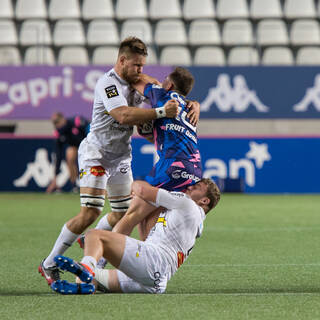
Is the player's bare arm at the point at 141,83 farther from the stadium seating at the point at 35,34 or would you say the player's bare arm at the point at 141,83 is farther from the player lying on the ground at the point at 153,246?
the stadium seating at the point at 35,34

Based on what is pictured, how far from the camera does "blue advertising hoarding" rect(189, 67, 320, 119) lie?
17.3 metres

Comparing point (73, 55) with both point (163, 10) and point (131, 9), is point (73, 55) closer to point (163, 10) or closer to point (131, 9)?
point (131, 9)

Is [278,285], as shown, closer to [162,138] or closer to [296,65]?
[162,138]

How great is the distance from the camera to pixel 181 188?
19.2ft

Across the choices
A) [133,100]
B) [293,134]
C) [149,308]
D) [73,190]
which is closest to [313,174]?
[293,134]

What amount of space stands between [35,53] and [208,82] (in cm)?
411

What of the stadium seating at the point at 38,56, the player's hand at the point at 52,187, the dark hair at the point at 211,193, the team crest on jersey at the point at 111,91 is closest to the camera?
the dark hair at the point at 211,193

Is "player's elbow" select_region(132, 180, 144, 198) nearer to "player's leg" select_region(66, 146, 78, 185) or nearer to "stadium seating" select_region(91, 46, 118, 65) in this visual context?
"player's leg" select_region(66, 146, 78, 185)

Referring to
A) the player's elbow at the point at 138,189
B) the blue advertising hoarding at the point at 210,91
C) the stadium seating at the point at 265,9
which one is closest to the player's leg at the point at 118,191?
the player's elbow at the point at 138,189

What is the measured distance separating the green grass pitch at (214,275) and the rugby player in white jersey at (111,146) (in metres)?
0.55

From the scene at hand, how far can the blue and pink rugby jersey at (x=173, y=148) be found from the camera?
583cm

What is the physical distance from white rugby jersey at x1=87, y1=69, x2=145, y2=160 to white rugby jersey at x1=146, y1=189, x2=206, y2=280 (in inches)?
34.5

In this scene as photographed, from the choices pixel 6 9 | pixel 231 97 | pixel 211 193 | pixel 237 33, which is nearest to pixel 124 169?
pixel 211 193

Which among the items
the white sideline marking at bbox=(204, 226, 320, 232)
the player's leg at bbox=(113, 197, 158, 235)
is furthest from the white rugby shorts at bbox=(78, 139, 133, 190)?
the white sideline marking at bbox=(204, 226, 320, 232)
